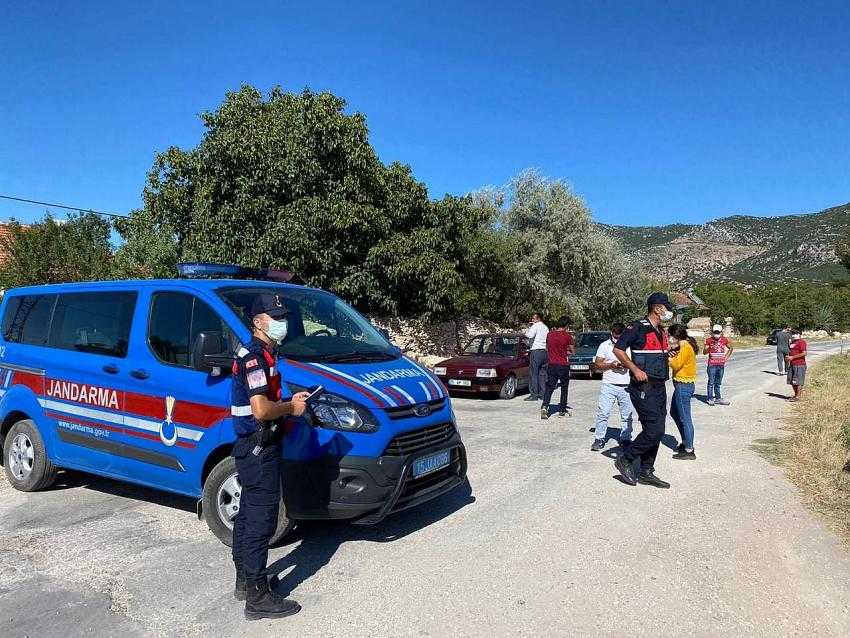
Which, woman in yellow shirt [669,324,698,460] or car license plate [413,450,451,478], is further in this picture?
woman in yellow shirt [669,324,698,460]

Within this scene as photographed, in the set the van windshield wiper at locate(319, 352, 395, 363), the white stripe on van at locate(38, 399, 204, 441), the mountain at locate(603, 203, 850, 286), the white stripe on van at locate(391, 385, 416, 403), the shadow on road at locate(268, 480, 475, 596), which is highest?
the mountain at locate(603, 203, 850, 286)

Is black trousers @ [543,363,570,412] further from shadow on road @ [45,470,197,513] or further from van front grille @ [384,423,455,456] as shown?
shadow on road @ [45,470,197,513]

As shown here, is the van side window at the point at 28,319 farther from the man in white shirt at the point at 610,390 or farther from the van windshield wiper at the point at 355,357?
the man in white shirt at the point at 610,390

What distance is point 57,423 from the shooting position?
5.72 metres

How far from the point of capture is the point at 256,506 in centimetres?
366

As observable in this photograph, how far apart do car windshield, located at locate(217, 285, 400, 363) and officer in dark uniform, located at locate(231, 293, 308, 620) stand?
1035 millimetres

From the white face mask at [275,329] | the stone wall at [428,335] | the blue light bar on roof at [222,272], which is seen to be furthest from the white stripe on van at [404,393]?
the stone wall at [428,335]

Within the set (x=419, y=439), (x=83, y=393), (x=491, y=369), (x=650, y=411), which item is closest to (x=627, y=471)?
(x=650, y=411)

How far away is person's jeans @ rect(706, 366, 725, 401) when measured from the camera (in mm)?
13330

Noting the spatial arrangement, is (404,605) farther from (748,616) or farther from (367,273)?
(367,273)

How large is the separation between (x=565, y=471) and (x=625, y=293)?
96.0 ft

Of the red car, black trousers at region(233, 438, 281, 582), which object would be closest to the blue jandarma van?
black trousers at region(233, 438, 281, 582)

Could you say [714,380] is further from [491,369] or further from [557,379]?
[491,369]

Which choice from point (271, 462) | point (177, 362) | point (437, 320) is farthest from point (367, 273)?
point (271, 462)
